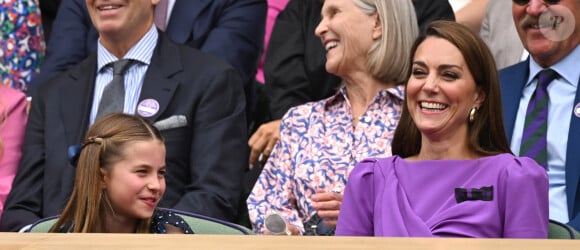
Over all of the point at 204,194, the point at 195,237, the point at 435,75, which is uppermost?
the point at 195,237

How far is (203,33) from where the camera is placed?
4582 millimetres

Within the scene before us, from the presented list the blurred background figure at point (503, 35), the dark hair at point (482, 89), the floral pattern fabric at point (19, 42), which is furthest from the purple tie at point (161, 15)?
the dark hair at point (482, 89)

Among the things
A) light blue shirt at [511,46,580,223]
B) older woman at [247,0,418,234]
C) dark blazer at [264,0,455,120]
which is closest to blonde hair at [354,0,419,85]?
older woman at [247,0,418,234]

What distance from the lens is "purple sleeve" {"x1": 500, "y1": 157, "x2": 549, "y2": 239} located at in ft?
9.40

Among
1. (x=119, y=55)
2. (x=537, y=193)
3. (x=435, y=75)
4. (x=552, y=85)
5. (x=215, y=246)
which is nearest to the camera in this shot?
(x=215, y=246)

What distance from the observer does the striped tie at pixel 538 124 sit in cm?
369

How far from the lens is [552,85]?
3.83 meters

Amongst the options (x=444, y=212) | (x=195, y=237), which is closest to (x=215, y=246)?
(x=195, y=237)

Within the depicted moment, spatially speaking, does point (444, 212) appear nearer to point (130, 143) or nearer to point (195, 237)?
point (130, 143)

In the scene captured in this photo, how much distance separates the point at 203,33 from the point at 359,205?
1661mm

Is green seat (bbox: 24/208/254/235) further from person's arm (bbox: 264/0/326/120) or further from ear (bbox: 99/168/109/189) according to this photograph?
person's arm (bbox: 264/0/326/120)

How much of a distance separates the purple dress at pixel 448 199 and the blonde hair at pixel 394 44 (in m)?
0.91

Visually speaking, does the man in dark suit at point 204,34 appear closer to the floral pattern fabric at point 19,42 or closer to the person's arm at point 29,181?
the floral pattern fabric at point 19,42

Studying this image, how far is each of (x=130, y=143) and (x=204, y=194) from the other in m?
0.59
